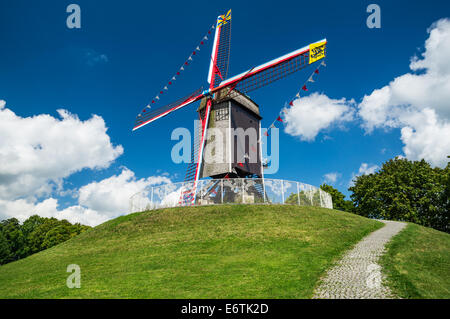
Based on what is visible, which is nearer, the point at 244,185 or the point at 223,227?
the point at 223,227

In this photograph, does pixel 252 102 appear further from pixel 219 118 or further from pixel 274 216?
pixel 274 216

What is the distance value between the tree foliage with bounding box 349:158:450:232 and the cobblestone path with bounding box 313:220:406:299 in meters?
27.7

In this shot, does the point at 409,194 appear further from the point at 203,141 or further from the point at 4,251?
the point at 4,251

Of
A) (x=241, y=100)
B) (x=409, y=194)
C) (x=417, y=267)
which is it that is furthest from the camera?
(x=409, y=194)

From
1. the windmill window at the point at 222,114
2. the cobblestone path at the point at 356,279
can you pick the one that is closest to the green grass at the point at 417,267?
the cobblestone path at the point at 356,279

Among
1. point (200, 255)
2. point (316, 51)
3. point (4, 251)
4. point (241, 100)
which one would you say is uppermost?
point (316, 51)

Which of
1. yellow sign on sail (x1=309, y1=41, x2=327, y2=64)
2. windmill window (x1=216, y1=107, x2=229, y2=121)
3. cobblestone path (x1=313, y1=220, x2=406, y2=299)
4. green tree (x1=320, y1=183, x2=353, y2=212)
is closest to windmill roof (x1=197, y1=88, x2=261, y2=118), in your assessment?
windmill window (x1=216, y1=107, x2=229, y2=121)

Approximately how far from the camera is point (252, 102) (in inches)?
1127

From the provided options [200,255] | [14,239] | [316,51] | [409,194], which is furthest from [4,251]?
[409,194]

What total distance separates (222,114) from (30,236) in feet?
203

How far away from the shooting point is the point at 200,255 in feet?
39.9

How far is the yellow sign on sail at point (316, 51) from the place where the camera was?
2145 cm
